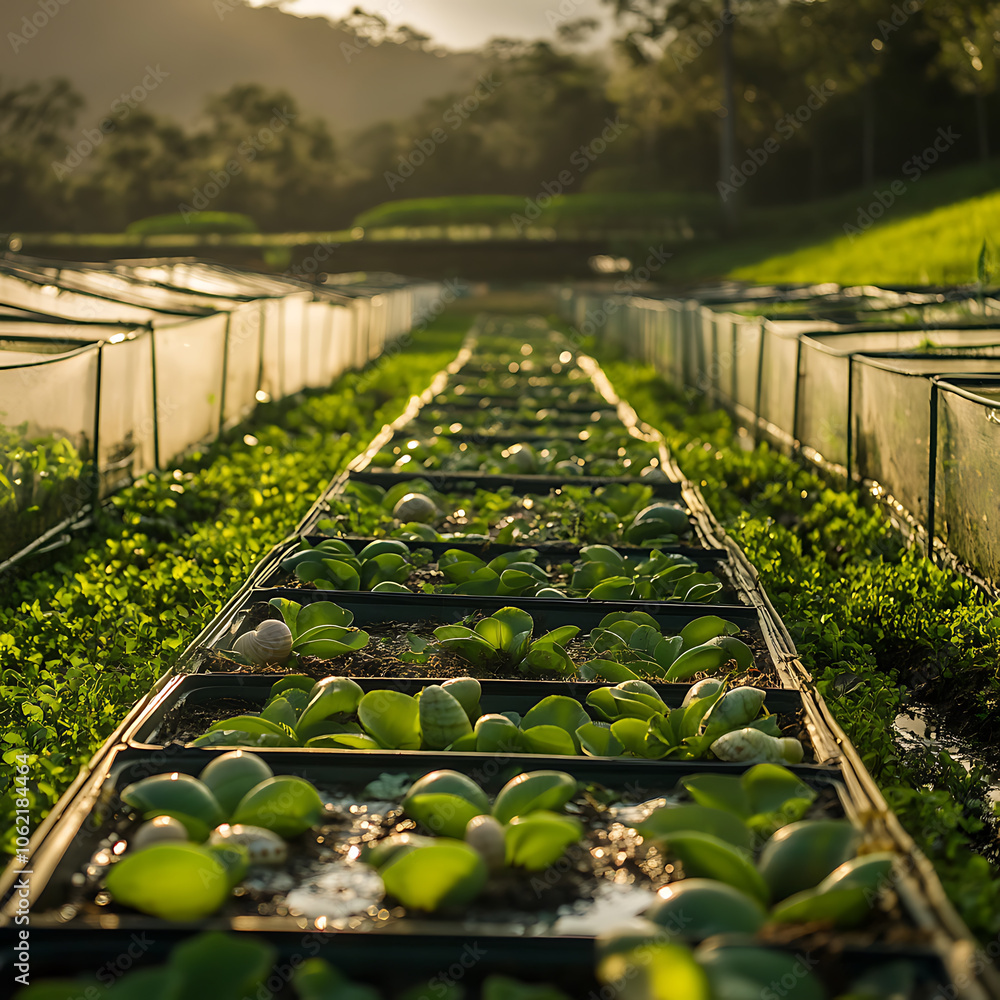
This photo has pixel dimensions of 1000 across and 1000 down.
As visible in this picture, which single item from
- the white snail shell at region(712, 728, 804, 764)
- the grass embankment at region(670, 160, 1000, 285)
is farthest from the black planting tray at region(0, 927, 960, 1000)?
the grass embankment at region(670, 160, 1000, 285)

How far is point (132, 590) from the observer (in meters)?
3.84

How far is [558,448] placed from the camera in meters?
5.49

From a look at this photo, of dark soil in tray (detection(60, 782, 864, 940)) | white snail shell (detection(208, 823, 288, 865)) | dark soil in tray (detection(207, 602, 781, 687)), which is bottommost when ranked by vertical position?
dark soil in tray (detection(60, 782, 864, 940))

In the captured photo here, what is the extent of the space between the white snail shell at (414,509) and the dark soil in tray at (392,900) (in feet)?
7.35

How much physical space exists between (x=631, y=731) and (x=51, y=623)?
230cm

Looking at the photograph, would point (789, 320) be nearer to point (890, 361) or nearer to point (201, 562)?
point (890, 361)

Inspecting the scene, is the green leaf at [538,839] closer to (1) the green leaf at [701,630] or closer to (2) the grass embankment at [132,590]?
(2) the grass embankment at [132,590]

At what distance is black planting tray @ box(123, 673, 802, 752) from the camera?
222cm

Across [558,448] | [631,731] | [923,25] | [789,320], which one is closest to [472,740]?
[631,731]

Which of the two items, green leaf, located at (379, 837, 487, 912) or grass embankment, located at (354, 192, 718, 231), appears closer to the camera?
green leaf, located at (379, 837, 487, 912)

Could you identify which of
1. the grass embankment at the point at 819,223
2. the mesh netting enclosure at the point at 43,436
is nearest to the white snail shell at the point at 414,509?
→ the mesh netting enclosure at the point at 43,436

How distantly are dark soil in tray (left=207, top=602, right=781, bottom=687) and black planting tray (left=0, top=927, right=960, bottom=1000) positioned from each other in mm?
1096
